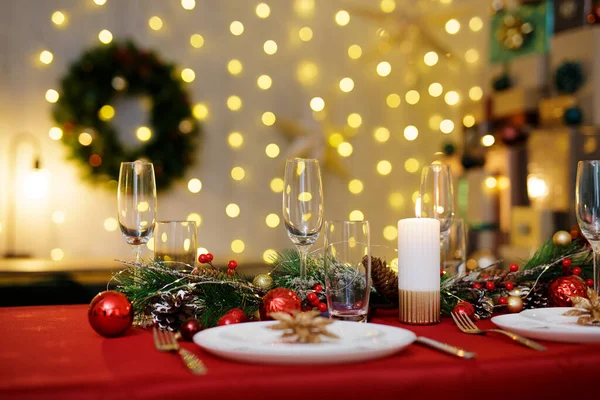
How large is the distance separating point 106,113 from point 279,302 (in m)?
2.87

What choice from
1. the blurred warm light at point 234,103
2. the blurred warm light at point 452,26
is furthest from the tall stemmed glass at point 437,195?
the blurred warm light at point 452,26

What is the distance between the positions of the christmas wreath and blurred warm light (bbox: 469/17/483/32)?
2.00m

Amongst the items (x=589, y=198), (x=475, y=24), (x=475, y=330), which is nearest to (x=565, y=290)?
(x=589, y=198)

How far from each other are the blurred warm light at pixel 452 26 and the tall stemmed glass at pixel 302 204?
3604 millimetres

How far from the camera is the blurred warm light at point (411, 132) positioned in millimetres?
4145

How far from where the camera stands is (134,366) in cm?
65

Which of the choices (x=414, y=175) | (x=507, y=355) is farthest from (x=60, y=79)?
(x=507, y=355)

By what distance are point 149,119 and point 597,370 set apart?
3.12 m

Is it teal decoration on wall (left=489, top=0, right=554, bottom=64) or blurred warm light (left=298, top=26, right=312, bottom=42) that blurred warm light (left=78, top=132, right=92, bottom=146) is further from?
teal decoration on wall (left=489, top=0, right=554, bottom=64)

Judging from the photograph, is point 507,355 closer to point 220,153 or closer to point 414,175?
point 220,153

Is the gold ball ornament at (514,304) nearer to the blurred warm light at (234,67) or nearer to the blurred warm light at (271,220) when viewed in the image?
the blurred warm light at (271,220)

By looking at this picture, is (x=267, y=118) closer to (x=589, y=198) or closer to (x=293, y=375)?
(x=589, y=198)

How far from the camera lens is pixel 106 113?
3508 mm

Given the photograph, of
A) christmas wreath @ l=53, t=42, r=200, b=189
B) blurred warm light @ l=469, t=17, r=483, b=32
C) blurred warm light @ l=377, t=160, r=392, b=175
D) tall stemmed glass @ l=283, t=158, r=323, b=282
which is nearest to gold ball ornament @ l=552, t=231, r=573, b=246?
tall stemmed glass @ l=283, t=158, r=323, b=282
